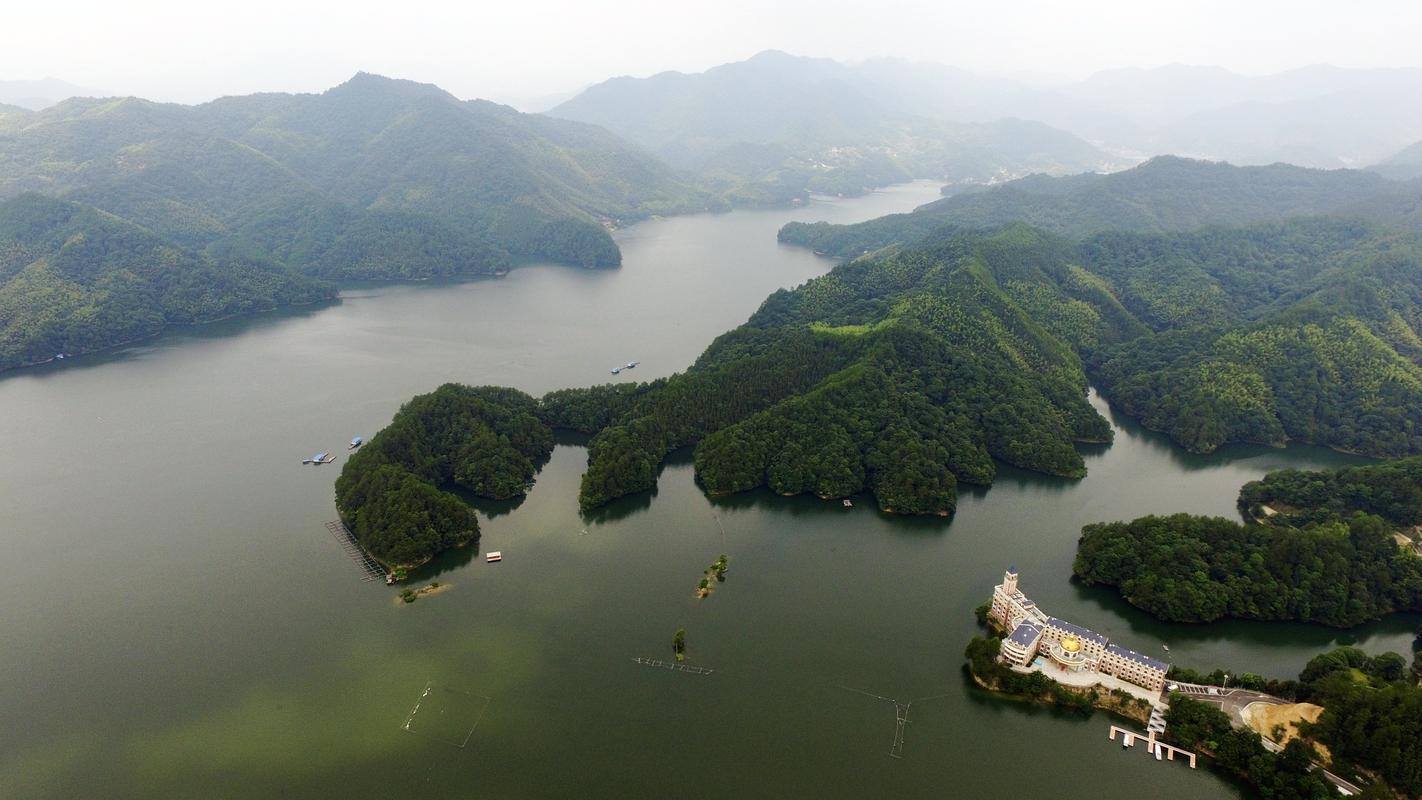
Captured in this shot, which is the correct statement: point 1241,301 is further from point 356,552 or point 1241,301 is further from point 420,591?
point 356,552

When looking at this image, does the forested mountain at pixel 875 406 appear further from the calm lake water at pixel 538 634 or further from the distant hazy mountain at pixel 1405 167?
the distant hazy mountain at pixel 1405 167

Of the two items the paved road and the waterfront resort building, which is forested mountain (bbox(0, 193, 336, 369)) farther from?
the paved road

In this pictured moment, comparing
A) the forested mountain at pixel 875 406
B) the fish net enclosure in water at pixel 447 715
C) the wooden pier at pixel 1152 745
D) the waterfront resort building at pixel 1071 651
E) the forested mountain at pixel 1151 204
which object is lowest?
the fish net enclosure in water at pixel 447 715

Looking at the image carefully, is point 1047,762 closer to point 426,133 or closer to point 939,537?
point 939,537

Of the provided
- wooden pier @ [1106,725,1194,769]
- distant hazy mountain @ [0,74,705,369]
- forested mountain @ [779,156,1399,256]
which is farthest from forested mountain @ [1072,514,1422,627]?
distant hazy mountain @ [0,74,705,369]

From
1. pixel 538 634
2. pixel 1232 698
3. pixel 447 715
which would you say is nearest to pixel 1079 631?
pixel 1232 698

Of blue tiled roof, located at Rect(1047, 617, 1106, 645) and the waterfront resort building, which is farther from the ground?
blue tiled roof, located at Rect(1047, 617, 1106, 645)

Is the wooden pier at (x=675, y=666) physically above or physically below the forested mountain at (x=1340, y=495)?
below

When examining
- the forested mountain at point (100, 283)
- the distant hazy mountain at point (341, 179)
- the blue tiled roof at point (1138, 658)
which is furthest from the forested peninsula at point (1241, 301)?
the forested mountain at point (100, 283)
